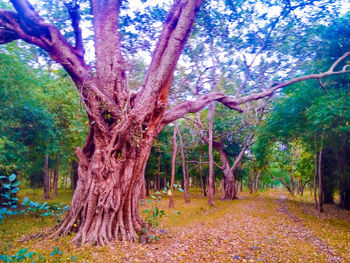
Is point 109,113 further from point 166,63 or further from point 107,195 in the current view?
point 107,195

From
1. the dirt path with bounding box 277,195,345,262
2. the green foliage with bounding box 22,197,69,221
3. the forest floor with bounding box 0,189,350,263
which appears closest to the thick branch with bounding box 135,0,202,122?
the green foliage with bounding box 22,197,69,221

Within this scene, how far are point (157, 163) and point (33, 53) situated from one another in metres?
20.2

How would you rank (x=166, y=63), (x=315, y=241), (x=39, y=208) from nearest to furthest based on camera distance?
(x=39, y=208), (x=166, y=63), (x=315, y=241)

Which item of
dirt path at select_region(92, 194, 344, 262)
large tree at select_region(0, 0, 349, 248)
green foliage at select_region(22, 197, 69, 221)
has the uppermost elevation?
large tree at select_region(0, 0, 349, 248)

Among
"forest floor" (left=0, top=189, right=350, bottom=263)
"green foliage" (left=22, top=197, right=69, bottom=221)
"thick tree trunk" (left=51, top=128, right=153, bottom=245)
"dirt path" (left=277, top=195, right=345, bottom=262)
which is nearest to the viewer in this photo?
"green foliage" (left=22, top=197, right=69, bottom=221)

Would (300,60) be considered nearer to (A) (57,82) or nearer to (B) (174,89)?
(B) (174,89)

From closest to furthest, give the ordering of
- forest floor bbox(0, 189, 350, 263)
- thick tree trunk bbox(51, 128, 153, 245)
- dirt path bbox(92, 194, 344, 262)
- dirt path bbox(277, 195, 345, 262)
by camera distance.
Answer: forest floor bbox(0, 189, 350, 263), dirt path bbox(92, 194, 344, 262), dirt path bbox(277, 195, 345, 262), thick tree trunk bbox(51, 128, 153, 245)

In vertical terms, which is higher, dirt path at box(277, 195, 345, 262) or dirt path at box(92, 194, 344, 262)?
dirt path at box(92, 194, 344, 262)

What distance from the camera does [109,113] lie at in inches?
261

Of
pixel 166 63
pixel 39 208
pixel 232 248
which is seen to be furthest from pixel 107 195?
pixel 166 63

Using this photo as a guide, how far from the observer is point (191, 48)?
11.6 m

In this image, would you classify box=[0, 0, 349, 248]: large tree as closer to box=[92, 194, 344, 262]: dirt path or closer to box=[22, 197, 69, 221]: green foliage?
box=[22, 197, 69, 221]: green foliage

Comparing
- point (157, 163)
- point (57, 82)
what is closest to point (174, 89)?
point (57, 82)

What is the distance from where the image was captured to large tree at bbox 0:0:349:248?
20.5ft
